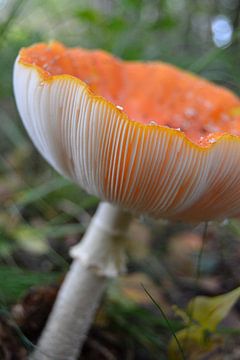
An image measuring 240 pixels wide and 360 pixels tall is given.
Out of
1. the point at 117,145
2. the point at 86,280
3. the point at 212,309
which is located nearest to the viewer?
the point at 117,145

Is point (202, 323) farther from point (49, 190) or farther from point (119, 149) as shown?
point (49, 190)

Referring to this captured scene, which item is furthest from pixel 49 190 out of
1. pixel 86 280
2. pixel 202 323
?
pixel 202 323

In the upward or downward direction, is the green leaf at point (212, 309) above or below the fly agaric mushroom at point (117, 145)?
below

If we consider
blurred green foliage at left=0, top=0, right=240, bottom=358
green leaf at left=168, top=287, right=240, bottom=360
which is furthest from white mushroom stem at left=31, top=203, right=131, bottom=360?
green leaf at left=168, top=287, right=240, bottom=360

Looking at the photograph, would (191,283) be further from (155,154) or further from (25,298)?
(155,154)

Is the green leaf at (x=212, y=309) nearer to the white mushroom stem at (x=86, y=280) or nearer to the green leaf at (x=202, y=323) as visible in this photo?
the green leaf at (x=202, y=323)

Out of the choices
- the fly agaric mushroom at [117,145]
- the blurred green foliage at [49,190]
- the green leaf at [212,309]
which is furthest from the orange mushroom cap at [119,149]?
the blurred green foliage at [49,190]

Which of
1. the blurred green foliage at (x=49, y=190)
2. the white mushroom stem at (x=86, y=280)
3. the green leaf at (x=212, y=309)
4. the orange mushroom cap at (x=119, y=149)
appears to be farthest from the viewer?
the blurred green foliage at (x=49, y=190)
